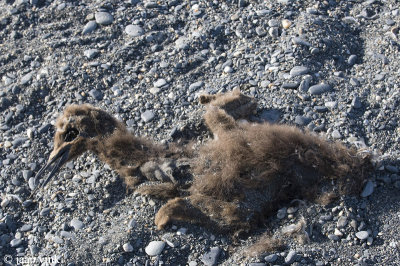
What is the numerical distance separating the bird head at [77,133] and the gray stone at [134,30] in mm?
1596

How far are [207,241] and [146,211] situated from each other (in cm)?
63

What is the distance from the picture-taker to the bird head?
5.15m

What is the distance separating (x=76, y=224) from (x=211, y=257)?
4.17 ft

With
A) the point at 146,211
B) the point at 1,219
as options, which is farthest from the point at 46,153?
the point at 146,211

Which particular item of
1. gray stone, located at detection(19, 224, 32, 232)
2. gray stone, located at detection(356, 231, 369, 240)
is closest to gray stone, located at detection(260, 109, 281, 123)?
gray stone, located at detection(356, 231, 369, 240)

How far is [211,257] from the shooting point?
4.49 meters

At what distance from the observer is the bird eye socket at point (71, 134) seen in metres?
5.20

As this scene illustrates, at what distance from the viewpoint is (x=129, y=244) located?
462cm

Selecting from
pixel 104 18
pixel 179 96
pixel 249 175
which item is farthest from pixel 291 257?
pixel 104 18

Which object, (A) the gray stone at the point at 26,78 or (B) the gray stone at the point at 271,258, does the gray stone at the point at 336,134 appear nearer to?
(B) the gray stone at the point at 271,258

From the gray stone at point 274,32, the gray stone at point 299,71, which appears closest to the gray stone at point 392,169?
the gray stone at point 299,71

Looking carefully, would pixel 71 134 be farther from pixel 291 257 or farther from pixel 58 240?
pixel 291 257

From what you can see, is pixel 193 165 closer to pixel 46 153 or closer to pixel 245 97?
pixel 245 97

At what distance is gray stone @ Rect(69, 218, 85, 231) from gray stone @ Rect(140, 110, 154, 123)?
124cm
